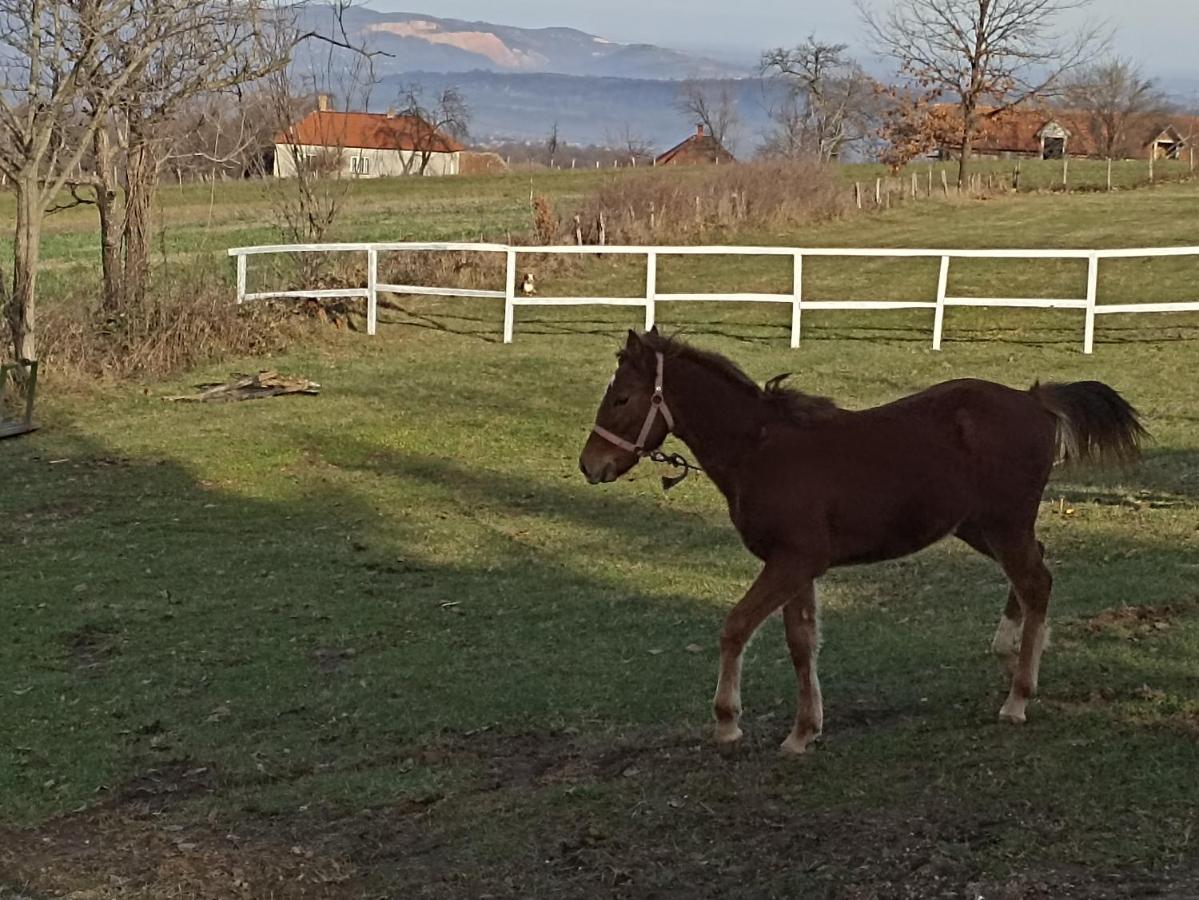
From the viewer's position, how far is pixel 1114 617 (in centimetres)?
765

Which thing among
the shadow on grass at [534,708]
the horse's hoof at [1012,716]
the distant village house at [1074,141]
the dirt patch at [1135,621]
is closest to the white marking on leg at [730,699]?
the shadow on grass at [534,708]

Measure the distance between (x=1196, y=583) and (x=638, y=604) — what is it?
3.44 m

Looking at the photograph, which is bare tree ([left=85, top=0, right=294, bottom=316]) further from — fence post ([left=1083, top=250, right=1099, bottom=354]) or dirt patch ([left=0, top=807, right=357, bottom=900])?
dirt patch ([left=0, top=807, right=357, bottom=900])

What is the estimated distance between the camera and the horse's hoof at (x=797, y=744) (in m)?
5.87

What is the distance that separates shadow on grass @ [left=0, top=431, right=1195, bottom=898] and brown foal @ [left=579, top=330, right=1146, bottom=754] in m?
0.54

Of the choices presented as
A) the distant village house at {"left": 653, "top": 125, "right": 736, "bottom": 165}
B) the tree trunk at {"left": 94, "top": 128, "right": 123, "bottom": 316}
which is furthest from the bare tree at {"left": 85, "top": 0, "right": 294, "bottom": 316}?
the distant village house at {"left": 653, "top": 125, "right": 736, "bottom": 165}

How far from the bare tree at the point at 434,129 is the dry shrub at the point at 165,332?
43.0 meters

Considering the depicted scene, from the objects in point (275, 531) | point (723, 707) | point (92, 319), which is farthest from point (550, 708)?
point (92, 319)

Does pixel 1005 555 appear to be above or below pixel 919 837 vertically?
above

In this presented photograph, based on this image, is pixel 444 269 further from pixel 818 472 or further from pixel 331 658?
pixel 818 472

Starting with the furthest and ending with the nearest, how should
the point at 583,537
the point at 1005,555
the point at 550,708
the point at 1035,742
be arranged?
1. the point at 583,537
2. the point at 550,708
3. the point at 1005,555
4. the point at 1035,742

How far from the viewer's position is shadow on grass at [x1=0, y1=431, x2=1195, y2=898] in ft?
16.4

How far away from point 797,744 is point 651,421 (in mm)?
1503

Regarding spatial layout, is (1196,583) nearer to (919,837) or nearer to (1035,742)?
(1035,742)
